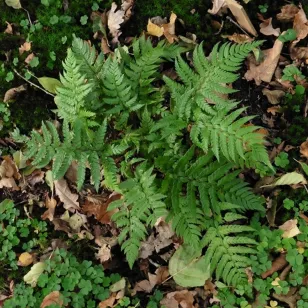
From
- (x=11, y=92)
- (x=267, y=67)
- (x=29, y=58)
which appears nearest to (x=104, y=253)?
(x=11, y=92)

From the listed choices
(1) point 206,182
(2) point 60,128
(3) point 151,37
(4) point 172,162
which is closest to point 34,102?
(2) point 60,128

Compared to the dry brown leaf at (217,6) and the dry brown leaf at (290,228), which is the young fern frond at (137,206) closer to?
the dry brown leaf at (290,228)

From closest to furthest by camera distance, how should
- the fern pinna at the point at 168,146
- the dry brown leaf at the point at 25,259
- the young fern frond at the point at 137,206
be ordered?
the fern pinna at the point at 168,146 → the young fern frond at the point at 137,206 → the dry brown leaf at the point at 25,259

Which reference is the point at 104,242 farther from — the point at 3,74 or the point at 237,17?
the point at 237,17

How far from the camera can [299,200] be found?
414 cm

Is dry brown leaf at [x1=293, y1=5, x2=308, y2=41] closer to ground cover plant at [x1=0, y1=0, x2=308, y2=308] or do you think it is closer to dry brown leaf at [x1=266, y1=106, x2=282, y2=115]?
ground cover plant at [x1=0, y1=0, x2=308, y2=308]

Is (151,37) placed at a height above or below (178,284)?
above

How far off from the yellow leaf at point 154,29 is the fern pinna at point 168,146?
0.47 meters

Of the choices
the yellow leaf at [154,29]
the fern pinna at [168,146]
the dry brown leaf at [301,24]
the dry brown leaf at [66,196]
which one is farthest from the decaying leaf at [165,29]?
the dry brown leaf at [66,196]

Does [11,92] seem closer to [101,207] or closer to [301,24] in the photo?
[101,207]

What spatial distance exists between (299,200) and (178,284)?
1.22m

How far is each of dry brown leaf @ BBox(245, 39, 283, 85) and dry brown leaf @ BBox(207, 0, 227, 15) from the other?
56 centimetres

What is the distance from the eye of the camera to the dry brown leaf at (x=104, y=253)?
13.7 feet

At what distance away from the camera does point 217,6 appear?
4391mm
